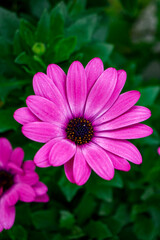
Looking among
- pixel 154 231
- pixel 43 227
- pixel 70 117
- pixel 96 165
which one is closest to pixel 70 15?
pixel 70 117

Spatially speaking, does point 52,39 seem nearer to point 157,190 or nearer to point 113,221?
point 113,221

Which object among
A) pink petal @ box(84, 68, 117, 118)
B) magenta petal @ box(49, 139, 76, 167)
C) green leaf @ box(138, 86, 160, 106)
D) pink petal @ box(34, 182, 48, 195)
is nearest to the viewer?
magenta petal @ box(49, 139, 76, 167)

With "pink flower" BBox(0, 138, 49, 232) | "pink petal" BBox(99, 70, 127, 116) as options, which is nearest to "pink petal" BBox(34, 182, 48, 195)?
"pink flower" BBox(0, 138, 49, 232)

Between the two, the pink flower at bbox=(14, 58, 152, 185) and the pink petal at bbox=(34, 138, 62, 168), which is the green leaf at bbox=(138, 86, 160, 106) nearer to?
the pink flower at bbox=(14, 58, 152, 185)

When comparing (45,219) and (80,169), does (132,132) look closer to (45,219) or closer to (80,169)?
(80,169)

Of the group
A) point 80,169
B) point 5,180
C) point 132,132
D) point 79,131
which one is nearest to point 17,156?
point 5,180

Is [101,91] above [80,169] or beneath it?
above
